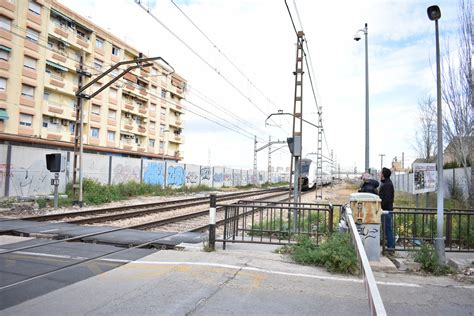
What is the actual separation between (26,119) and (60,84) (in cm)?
661

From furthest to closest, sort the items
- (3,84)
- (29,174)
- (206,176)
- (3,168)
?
(206,176)
(3,84)
(29,174)
(3,168)

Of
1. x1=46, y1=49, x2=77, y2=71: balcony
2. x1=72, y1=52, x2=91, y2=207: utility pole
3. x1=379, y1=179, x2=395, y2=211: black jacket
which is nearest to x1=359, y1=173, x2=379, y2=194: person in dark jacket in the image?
x1=379, y1=179, x2=395, y2=211: black jacket

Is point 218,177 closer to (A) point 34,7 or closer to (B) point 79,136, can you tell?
(A) point 34,7

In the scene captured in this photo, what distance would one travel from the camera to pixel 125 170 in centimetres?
2842

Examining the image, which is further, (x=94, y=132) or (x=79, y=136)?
(x=94, y=132)

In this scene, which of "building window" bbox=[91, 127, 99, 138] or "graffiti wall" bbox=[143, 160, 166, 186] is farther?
"building window" bbox=[91, 127, 99, 138]

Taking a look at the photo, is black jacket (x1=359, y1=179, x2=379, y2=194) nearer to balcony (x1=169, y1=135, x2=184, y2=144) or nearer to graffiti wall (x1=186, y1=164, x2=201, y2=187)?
graffiti wall (x1=186, y1=164, x2=201, y2=187)

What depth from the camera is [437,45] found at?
6.85 metres

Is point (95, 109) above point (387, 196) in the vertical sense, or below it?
above

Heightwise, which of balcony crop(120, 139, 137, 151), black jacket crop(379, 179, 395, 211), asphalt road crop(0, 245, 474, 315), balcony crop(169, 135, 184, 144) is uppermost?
balcony crop(169, 135, 184, 144)

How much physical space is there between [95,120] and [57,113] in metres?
6.77

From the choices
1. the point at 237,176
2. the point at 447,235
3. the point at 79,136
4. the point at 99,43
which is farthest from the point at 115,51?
the point at 447,235

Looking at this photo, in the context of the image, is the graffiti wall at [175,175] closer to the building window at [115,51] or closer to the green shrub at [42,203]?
the green shrub at [42,203]

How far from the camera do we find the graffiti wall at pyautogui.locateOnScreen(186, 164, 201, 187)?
39.1 m
